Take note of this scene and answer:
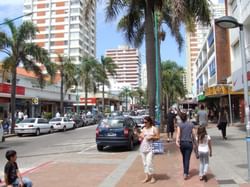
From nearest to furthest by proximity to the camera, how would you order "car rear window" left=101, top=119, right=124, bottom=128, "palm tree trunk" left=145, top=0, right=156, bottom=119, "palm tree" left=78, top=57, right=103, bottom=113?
"car rear window" left=101, top=119, right=124, bottom=128, "palm tree trunk" left=145, top=0, right=156, bottom=119, "palm tree" left=78, top=57, right=103, bottom=113

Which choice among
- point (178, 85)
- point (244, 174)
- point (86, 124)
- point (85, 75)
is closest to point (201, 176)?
point (244, 174)

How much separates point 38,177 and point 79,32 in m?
107

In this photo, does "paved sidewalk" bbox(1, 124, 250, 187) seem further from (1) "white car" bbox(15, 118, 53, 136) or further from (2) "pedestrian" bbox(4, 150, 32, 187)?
(1) "white car" bbox(15, 118, 53, 136)

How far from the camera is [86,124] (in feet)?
157

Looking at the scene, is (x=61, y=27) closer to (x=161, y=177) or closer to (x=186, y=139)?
(x=161, y=177)

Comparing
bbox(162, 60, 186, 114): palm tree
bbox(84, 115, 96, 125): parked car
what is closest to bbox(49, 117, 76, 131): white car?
bbox(84, 115, 96, 125): parked car

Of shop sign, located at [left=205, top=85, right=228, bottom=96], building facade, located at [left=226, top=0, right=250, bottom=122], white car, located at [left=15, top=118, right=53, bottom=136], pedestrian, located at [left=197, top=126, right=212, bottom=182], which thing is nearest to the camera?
pedestrian, located at [left=197, top=126, right=212, bottom=182]

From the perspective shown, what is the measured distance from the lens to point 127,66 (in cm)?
17950

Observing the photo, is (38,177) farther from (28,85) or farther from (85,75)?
(85,75)

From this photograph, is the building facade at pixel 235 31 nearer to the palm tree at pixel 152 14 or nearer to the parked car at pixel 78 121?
the palm tree at pixel 152 14

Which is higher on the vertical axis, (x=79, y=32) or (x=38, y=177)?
(x=79, y=32)

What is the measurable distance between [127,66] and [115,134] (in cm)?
16259

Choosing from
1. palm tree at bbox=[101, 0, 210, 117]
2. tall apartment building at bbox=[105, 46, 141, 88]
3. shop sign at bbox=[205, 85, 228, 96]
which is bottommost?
shop sign at bbox=[205, 85, 228, 96]

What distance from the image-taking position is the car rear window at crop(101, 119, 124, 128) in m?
Answer: 17.9
